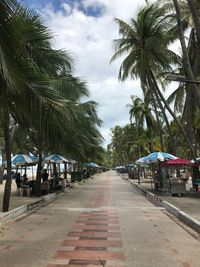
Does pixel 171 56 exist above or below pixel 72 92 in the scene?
above

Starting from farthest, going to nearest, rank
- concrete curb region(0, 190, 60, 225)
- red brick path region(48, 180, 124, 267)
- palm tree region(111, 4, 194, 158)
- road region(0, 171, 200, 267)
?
palm tree region(111, 4, 194, 158)
concrete curb region(0, 190, 60, 225)
road region(0, 171, 200, 267)
red brick path region(48, 180, 124, 267)

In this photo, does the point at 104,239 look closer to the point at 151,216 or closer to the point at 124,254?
the point at 124,254

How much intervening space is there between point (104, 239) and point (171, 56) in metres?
20.8

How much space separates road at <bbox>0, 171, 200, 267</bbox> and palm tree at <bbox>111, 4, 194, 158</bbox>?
15.7 m

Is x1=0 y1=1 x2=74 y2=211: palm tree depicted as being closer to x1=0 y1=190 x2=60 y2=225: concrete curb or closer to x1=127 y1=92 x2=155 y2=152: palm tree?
x1=0 y1=190 x2=60 y2=225: concrete curb

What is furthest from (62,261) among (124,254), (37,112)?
(37,112)

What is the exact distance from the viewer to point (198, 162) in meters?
26.8

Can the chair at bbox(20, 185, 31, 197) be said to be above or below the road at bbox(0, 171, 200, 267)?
above

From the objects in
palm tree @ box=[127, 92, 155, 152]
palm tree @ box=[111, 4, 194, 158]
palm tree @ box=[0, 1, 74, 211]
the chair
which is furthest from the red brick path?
palm tree @ box=[127, 92, 155, 152]

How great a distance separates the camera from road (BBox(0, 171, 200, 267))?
8688 millimetres

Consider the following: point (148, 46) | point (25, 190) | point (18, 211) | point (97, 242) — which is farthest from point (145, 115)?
point (97, 242)

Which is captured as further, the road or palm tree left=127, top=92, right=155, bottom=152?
palm tree left=127, top=92, right=155, bottom=152

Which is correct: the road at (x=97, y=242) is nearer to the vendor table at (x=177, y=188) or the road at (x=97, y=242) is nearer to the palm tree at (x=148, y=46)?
the vendor table at (x=177, y=188)

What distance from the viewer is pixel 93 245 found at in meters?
10.3
